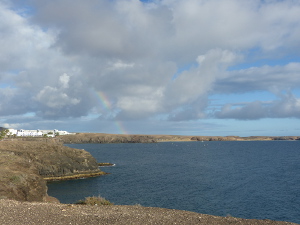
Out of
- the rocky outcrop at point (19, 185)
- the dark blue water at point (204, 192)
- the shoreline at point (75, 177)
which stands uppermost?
the rocky outcrop at point (19, 185)

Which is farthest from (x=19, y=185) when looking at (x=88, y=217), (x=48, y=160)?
(x=48, y=160)

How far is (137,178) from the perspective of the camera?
214 feet

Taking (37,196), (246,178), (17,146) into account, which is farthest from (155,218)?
(17,146)

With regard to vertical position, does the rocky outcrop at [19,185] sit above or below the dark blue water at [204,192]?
above

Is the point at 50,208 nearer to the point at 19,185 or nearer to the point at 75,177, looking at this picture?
the point at 19,185

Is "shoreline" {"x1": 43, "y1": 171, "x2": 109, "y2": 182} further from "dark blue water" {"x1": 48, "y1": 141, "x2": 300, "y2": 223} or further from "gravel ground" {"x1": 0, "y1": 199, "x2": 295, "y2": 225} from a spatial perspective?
"gravel ground" {"x1": 0, "y1": 199, "x2": 295, "y2": 225}

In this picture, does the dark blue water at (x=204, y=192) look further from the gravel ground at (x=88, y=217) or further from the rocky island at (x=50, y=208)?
the gravel ground at (x=88, y=217)

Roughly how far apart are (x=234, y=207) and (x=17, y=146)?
58.1m

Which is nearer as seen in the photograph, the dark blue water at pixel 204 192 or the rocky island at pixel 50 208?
the rocky island at pixel 50 208

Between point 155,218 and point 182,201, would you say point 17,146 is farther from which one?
point 155,218

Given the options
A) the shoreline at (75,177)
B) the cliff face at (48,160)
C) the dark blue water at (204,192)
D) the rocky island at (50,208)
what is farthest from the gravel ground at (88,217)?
the shoreline at (75,177)

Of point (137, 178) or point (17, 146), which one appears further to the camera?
point (17, 146)

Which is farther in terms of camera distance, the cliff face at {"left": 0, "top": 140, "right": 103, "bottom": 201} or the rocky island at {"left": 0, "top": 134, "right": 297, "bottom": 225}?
the cliff face at {"left": 0, "top": 140, "right": 103, "bottom": 201}

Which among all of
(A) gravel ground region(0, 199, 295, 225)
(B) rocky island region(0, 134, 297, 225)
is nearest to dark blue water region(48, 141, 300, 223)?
(B) rocky island region(0, 134, 297, 225)
